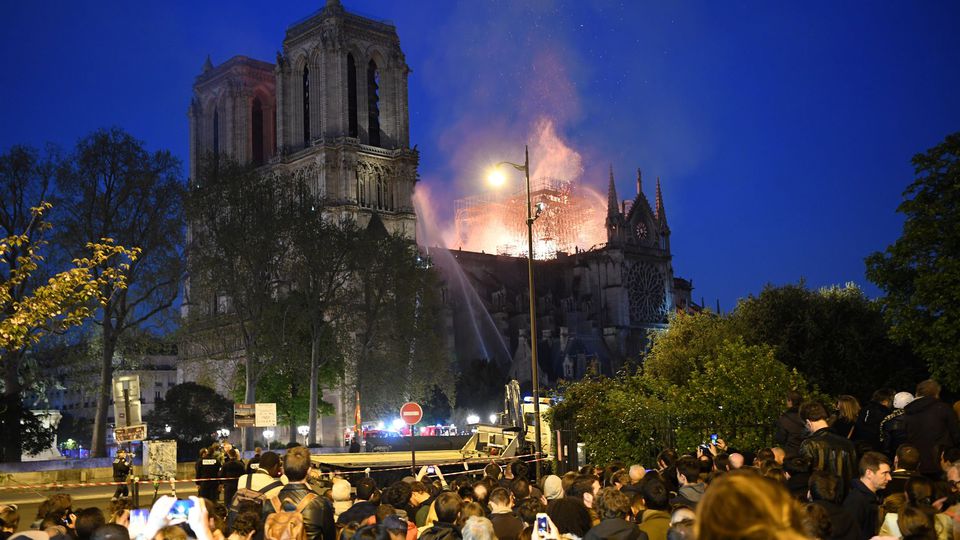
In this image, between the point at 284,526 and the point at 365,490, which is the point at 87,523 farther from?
the point at 365,490

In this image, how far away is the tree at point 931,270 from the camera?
102 ft

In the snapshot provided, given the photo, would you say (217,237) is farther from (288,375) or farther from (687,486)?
(687,486)

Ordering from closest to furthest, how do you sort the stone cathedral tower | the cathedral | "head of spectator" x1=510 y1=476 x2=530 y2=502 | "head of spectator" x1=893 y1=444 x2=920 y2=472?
"head of spectator" x1=893 y1=444 x2=920 y2=472, "head of spectator" x1=510 y1=476 x2=530 y2=502, the stone cathedral tower, the cathedral

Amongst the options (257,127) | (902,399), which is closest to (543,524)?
(902,399)

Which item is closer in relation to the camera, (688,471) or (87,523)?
(87,523)

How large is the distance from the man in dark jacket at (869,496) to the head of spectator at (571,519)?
2214 mm

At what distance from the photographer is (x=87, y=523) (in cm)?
848

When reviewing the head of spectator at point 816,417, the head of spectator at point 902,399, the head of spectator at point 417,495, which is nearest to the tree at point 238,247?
the head of spectator at point 417,495

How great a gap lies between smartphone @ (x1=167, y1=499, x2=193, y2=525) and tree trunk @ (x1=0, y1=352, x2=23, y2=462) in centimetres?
3565

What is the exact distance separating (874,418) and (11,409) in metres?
38.3

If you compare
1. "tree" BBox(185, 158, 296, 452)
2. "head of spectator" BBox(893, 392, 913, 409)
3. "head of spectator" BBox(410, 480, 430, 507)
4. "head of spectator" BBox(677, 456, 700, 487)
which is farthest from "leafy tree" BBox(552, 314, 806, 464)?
"tree" BBox(185, 158, 296, 452)

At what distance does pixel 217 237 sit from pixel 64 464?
51.5 feet

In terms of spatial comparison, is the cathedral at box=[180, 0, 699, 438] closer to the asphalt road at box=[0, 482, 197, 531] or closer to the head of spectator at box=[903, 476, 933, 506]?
the asphalt road at box=[0, 482, 197, 531]

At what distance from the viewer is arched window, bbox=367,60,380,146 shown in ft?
325
